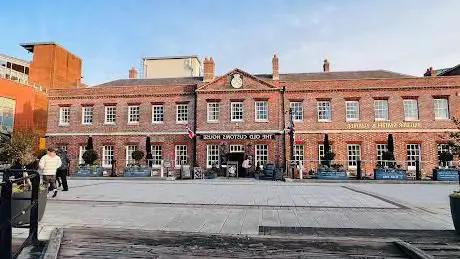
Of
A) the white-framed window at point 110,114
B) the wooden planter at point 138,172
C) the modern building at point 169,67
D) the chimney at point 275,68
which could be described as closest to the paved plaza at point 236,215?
the wooden planter at point 138,172

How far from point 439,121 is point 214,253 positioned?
26.2m

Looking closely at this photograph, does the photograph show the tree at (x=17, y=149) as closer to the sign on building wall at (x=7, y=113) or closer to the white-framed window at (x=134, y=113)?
the sign on building wall at (x=7, y=113)

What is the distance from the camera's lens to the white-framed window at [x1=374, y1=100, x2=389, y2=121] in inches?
1025

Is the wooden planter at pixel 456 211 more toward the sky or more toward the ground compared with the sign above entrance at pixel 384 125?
more toward the ground

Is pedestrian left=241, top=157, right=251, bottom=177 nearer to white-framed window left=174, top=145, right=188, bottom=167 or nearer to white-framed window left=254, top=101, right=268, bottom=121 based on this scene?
white-framed window left=254, top=101, right=268, bottom=121

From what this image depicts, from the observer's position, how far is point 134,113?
28.6 metres

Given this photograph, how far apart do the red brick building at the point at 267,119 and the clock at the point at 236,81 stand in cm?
9

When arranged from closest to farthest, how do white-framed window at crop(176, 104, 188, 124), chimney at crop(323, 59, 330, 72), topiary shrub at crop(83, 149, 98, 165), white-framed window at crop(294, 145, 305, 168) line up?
1. topiary shrub at crop(83, 149, 98, 165)
2. white-framed window at crop(294, 145, 305, 168)
3. white-framed window at crop(176, 104, 188, 124)
4. chimney at crop(323, 59, 330, 72)

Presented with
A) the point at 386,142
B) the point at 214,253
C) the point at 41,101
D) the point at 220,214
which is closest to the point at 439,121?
the point at 386,142

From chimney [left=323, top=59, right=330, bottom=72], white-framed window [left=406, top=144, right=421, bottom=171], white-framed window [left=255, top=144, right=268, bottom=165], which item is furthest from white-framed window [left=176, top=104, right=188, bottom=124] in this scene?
white-framed window [left=406, top=144, right=421, bottom=171]

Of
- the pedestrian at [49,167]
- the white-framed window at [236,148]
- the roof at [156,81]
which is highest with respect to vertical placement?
the roof at [156,81]

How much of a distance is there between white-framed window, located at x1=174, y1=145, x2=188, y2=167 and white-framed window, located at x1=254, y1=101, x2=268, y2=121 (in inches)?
253

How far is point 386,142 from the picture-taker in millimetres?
25484

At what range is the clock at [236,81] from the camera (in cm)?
2706
